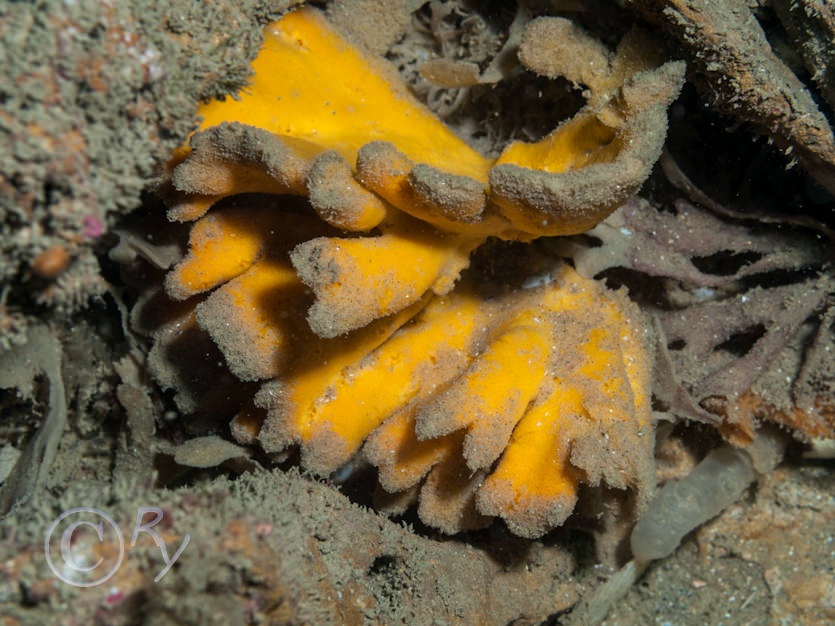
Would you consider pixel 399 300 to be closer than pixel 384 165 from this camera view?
No

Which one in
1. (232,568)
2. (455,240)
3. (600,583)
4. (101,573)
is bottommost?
(600,583)

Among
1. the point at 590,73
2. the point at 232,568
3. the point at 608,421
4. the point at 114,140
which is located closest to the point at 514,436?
the point at 608,421

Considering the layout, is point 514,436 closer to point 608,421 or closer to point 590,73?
point 608,421

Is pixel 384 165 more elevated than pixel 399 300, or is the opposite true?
pixel 384 165

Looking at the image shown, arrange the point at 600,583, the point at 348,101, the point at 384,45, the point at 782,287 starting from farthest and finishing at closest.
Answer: the point at 600,583, the point at 782,287, the point at 384,45, the point at 348,101

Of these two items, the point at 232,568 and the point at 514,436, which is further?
the point at 514,436
